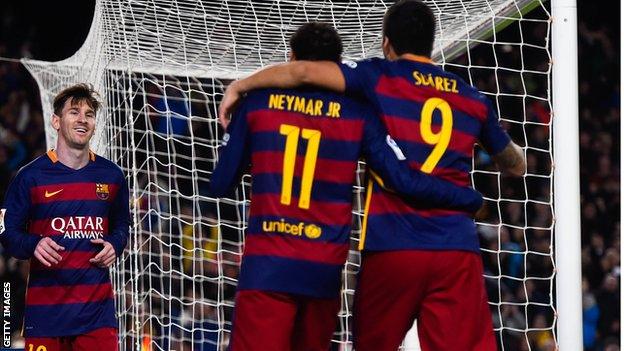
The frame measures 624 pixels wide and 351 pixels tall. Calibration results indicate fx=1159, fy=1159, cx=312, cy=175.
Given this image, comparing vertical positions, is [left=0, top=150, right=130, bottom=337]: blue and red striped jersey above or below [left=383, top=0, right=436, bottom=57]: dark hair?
below

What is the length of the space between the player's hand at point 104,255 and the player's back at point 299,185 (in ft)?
3.67

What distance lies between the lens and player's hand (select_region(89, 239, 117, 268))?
15.0 ft

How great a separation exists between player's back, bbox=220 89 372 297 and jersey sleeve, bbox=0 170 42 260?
1.24 metres

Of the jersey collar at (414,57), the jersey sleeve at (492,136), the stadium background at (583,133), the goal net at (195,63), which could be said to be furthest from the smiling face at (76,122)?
the stadium background at (583,133)

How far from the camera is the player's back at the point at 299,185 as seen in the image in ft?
11.7

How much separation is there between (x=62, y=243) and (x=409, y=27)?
176 centimetres

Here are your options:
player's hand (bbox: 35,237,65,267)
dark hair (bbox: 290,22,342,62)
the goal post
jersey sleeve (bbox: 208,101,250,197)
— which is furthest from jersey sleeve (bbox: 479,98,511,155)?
player's hand (bbox: 35,237,65,267)

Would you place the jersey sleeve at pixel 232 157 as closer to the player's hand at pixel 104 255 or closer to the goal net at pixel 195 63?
the player's hand at pixel 104 255

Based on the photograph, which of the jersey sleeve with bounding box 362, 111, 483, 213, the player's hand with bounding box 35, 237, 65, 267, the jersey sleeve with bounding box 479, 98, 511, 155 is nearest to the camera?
the jersey sleeve with bounding box 362, 111, 483, 213

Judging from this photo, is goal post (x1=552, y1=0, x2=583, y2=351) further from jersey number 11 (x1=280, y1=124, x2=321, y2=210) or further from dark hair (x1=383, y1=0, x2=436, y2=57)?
jersey number 11 (x1=280, y1=124, x2=321, y2=210)

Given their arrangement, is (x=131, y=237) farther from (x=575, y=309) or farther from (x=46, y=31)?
(x=46, y=31)

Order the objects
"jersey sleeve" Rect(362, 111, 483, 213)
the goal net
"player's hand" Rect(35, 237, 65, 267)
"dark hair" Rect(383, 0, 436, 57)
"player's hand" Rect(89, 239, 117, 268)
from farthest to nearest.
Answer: the goal net
"player's hand" Rect(89, 239, 117, 268)
"player's hand" Rect(35, 237, 65, 267)
"dark hair" Rect(383, 0, 436, 57)
"jersey sleeve" Rect(362, 111, 483, 213)

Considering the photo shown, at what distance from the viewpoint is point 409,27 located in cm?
365

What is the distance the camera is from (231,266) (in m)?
8.21
